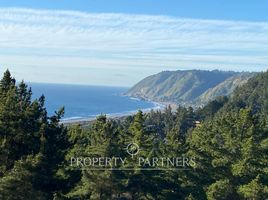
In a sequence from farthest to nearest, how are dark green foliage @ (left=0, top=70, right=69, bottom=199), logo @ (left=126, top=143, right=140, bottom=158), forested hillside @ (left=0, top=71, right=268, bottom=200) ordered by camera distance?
logo @ (left=126, top=143, right=140, bottom=158) → forested hillside @ (left=0, top=71, right=268, bottom=200) → dark green foliage @ (left=0, top=70, right=69, bottom=199)

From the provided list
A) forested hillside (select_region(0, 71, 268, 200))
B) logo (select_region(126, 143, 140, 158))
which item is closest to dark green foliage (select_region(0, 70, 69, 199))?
forested hillside (select_region(0, 71, 268, 200))

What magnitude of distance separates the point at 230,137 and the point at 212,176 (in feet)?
11.6

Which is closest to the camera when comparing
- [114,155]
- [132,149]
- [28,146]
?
[28,146]

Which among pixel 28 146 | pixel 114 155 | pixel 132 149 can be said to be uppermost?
pixel 28 146

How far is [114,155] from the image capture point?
23891 millimetres

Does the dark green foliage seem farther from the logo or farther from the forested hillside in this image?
the logo

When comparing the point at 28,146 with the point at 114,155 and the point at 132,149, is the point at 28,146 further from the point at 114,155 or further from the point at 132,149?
the point at 132,149

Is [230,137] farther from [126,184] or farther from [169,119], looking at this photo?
[169,119]

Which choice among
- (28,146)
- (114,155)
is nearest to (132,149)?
(114,155)

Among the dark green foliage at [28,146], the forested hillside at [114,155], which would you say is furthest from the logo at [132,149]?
the dark green foliage at [28,146]

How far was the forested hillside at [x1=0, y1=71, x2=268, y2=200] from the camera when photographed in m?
19.6

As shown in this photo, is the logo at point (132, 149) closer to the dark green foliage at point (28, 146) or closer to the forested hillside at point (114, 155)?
the forested hillside at point (114, 155)

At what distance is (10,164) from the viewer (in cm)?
1997

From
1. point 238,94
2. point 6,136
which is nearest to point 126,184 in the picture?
point 6,136
